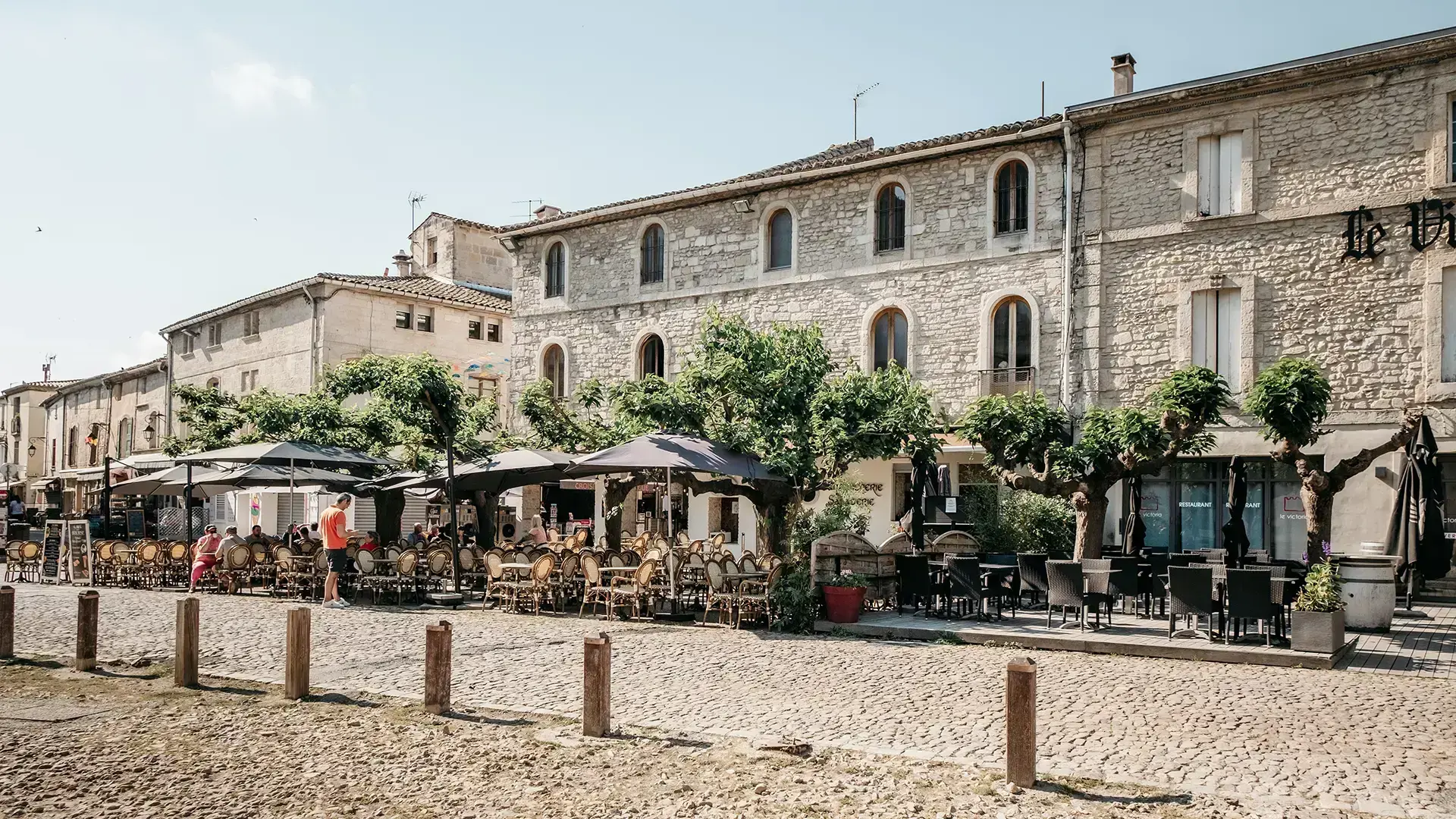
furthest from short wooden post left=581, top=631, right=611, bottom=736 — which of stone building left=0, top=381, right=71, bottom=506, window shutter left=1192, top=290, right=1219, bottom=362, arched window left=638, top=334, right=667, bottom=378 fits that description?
stone building left=0, top=381, right=71, bottom=506

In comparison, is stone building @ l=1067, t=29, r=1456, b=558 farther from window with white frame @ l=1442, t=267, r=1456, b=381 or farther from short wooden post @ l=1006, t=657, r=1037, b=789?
short wooden post @ l=1006, t=657, r=1037, b=789

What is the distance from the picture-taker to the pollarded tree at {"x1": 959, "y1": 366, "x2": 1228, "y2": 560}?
14.2 m

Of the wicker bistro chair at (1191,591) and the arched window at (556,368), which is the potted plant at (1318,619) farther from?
the arched window at (556,368)

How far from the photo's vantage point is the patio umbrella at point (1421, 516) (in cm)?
1217

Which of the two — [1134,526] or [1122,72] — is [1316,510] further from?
[1122,72]

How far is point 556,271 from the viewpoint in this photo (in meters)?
26.6

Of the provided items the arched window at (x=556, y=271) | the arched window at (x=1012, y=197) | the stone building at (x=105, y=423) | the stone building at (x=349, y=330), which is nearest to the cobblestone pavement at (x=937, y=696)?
the arched window at (x=1012, y=197)

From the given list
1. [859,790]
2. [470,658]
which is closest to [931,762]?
[859,790]

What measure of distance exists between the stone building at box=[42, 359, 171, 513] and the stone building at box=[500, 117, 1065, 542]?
19244mm

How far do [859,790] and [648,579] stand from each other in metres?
8.43

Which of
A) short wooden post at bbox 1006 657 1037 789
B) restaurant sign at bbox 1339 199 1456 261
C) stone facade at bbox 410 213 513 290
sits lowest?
short wooden post at bbox 1006 657 1037 789

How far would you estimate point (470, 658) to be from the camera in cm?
1061

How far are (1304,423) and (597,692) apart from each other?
10.3m

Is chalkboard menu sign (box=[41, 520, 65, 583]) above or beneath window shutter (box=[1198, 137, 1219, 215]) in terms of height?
beneath
